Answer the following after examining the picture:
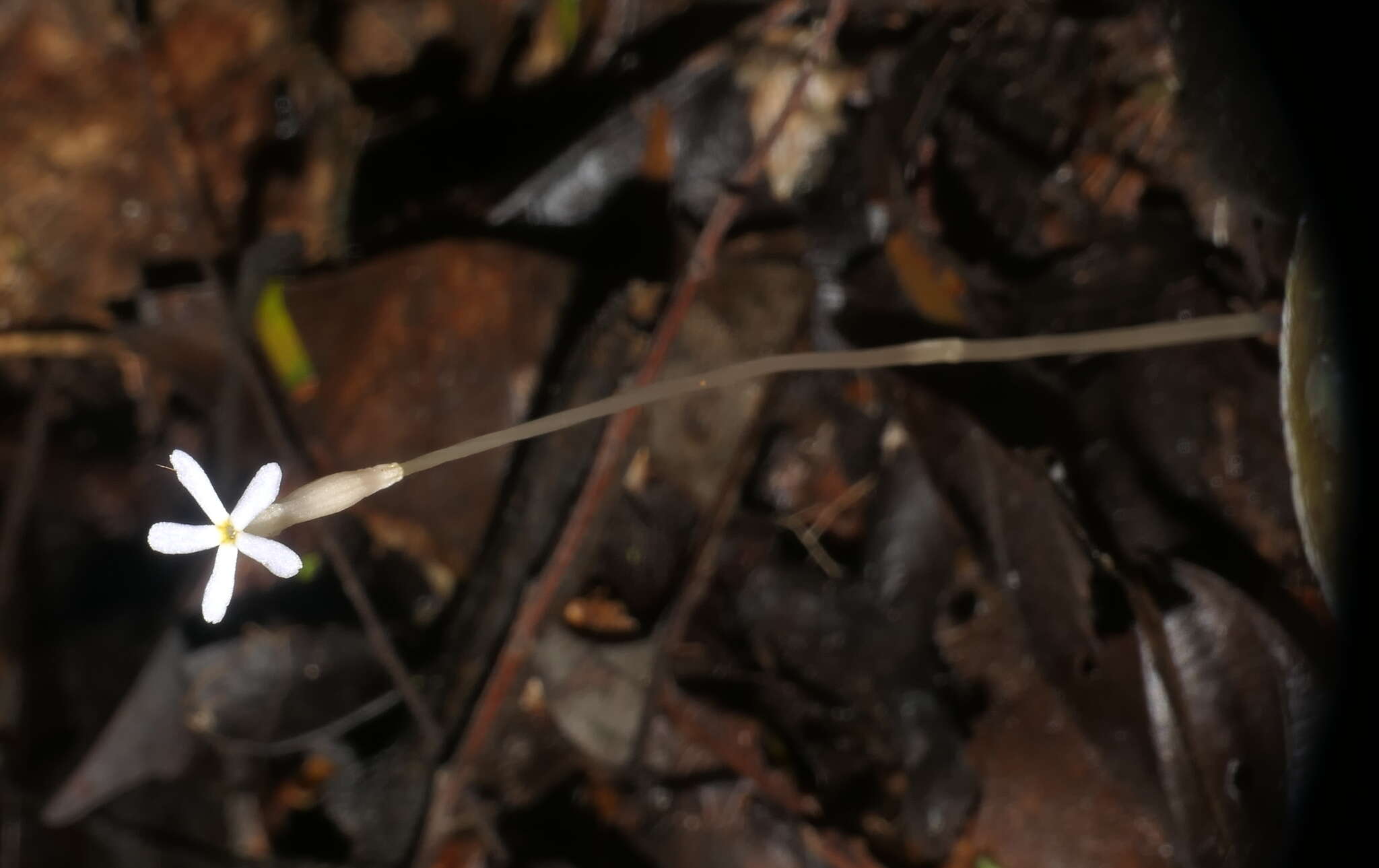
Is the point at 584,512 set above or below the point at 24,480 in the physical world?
below

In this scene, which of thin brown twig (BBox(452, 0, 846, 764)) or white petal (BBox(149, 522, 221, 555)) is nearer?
white petal (BBox(149, 522, 221, 555))

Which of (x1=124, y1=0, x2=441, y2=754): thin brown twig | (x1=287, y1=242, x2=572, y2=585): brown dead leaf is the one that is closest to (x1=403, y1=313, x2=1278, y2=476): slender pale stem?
(x1=287, y1=242, x2=572, y2=585): brown dead leaf

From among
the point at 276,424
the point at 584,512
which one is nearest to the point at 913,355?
the point at 584,512

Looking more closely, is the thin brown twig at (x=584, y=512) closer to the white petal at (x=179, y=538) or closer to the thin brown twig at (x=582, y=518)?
the thin brown twig at (x=582, y=518)

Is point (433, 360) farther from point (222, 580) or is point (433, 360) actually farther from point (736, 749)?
point (736, 749)

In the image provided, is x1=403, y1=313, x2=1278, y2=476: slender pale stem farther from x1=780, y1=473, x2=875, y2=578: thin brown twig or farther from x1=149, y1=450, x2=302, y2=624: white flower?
x1=780, y1=473, x2=875, y2=578: thin brown twig

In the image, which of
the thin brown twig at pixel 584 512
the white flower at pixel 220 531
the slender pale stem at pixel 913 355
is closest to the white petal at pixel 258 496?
the white flower at pixel 220 531

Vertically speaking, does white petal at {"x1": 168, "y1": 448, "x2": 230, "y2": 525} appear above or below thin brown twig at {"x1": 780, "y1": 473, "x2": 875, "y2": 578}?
above
